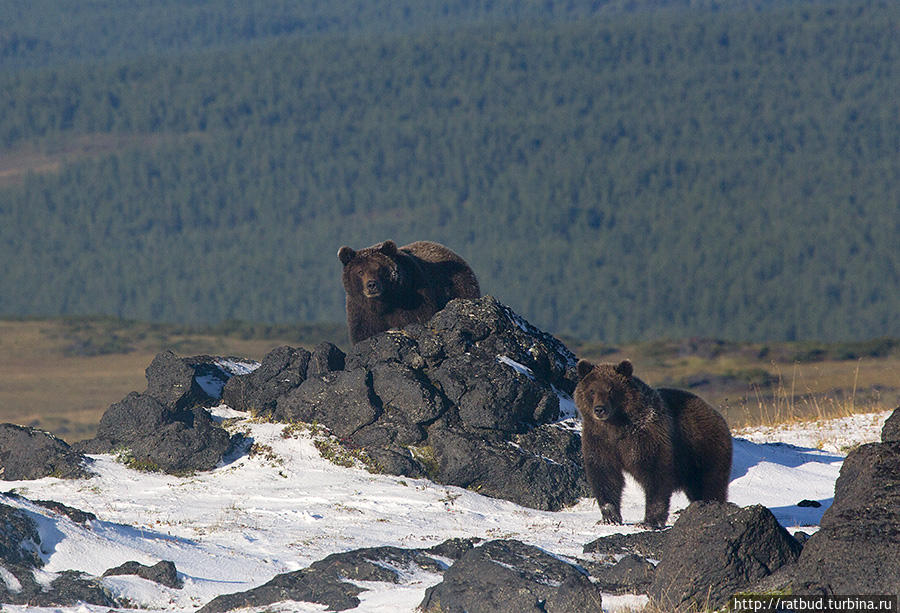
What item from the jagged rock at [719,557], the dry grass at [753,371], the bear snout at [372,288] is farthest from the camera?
the dry grass at [753,371]

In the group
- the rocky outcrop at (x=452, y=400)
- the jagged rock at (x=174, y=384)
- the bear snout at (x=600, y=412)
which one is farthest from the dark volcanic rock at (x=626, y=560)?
the jagged rock at (x=174, y=384)

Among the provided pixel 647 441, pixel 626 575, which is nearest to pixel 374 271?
pixel 647 441

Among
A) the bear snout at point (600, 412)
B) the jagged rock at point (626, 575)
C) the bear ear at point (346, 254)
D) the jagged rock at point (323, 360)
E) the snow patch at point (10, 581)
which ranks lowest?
the jagged rock at point (626, 575)

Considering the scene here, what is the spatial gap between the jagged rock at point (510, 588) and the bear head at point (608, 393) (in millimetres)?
2308

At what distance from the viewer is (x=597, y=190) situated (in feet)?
648

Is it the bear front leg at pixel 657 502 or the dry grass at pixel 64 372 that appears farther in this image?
the dry grass at pixel 64 372

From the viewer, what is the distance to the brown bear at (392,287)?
1664cm

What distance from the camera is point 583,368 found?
41.9 ft

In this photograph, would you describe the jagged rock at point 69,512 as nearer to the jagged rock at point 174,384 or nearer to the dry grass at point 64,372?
the jagged rock at point 174,384

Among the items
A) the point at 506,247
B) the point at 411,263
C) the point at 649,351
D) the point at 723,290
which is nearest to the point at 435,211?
the point at 506,247

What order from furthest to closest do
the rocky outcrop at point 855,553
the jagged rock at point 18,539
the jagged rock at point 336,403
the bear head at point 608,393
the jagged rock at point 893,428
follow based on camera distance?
the jagged rock at point 336,403, the bear head at point 608,393, the jagged rock at point 893,428, the jagged rock at point 18,539, the rocky outcrop at point 855,553

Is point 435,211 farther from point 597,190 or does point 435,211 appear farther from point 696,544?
point 696,544

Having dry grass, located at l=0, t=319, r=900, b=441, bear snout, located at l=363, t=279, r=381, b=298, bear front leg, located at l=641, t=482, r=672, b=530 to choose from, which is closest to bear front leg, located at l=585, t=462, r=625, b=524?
bear front leg, located at l=641, t=482, r=672, b=530

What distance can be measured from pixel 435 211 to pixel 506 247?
18813 millimetres
